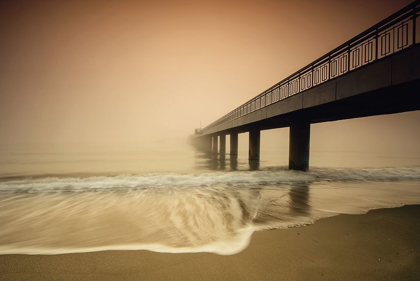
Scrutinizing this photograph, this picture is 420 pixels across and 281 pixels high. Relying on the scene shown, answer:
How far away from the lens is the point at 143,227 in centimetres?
462

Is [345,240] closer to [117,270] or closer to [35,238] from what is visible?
[117,270]

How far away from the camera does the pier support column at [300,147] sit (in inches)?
606

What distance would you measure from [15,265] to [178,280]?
2.56 m

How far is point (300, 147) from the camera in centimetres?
1552

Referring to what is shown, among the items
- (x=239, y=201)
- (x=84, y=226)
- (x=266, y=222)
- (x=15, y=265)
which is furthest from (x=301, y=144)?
(x=15, y=265)

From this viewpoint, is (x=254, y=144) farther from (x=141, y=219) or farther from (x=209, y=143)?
(x=209, y=143)

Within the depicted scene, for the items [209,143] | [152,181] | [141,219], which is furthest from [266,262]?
[209,143]

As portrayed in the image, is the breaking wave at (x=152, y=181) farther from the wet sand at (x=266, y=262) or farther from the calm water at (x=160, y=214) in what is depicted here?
the wet sand at (x=266, y=262)

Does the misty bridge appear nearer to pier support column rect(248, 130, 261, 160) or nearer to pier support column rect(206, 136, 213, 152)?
pier support column rect(248, 130, 261, 160)

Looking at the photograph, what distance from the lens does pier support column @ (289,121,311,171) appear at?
1539 cm

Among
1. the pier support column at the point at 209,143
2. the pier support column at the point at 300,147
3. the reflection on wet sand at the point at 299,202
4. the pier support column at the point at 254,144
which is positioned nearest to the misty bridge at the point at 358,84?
the pier support column at the point at 300,147

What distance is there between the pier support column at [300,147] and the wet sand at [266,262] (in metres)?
11.7

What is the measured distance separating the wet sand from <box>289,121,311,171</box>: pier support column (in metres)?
11.7

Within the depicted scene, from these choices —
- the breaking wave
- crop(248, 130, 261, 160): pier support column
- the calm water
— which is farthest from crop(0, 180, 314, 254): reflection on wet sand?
crop(248, 130, 261, 160): pier support column
